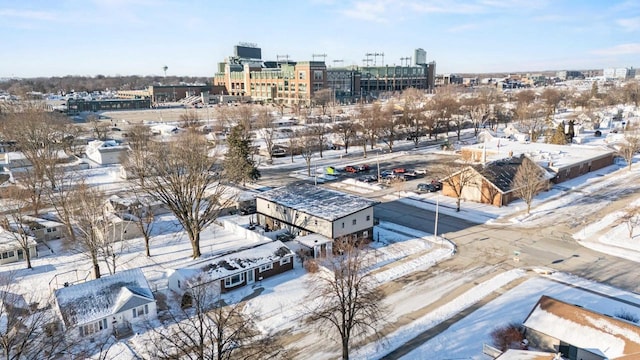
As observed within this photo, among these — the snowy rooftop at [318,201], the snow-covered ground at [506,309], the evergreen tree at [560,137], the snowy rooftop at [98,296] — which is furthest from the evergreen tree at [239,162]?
the evergreen tree at [560,137]

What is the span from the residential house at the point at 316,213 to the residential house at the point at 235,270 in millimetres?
3657

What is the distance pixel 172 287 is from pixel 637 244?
30038 millimetres

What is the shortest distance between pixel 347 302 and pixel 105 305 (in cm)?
1195

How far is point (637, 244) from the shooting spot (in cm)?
2959

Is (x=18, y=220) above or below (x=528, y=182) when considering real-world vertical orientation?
below

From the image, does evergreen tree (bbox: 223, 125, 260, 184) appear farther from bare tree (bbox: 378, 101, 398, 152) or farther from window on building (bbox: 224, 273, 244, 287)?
bare tree (bbox: 378, 101, 398, 152)

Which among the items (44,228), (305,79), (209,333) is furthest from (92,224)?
(305,79)

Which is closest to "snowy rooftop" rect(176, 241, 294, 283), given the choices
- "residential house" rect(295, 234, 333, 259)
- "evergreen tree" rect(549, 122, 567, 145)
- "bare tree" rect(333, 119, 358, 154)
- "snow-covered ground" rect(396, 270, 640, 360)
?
Answer: "residential house" rect(295, 234, 333, 259)

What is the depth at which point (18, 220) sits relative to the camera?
2791 cm

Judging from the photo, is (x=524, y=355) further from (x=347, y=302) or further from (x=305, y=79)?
(x=305, y=79)

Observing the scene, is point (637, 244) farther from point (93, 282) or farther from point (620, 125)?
point (620, 125)

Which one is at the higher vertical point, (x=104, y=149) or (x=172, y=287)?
(x=104, y=149)

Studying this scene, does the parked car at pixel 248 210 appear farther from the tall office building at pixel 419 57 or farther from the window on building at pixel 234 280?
→ the tall office building at pixel 419 57

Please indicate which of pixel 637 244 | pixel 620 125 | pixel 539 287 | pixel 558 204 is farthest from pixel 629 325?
pixel 620 125
